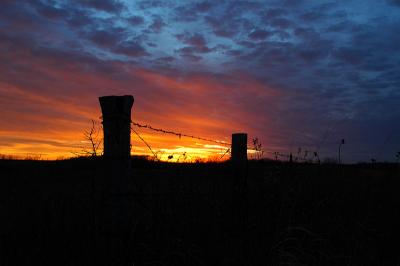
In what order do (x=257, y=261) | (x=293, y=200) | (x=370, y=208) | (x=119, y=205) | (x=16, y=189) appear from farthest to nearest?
(x=16, y=189) → (x=370, y=208) → (x=293, y=200) → (x=119, y=205) → (x=257, y=261)

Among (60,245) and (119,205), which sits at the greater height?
(119,205)

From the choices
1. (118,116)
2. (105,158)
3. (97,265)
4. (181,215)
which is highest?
(118,116)

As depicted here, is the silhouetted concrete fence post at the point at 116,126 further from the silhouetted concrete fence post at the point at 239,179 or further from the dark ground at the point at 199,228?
the silhouetted concrete fence post at the point at 239,179

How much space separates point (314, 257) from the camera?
4.43m

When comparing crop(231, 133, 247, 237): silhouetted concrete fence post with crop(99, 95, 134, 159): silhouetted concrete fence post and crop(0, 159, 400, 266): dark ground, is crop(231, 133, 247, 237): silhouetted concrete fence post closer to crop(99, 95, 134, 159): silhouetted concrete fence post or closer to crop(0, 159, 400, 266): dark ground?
crop(0, 159, 400, 266): dark ground

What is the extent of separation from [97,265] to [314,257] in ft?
7.17

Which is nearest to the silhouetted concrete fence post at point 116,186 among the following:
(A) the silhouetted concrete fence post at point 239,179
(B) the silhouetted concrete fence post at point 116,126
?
(B) the silhouetted concrete fence post at point 116,126

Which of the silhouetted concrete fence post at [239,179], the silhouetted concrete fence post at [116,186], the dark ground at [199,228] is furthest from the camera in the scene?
the silhouetted concrete fence post at [239,179]

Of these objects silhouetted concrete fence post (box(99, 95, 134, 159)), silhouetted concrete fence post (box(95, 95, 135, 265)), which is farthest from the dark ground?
silhouetted concrete fence post (box(99, 95, 134, 159))

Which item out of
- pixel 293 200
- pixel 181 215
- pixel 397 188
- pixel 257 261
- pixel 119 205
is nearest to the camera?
pixel 257 261

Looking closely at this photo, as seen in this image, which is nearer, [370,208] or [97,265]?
[97,265]

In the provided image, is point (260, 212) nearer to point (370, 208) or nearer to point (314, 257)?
point (314, 257)

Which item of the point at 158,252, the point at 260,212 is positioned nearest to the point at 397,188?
the point at 260,212

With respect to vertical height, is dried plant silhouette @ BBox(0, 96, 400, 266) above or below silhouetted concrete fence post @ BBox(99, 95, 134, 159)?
below
